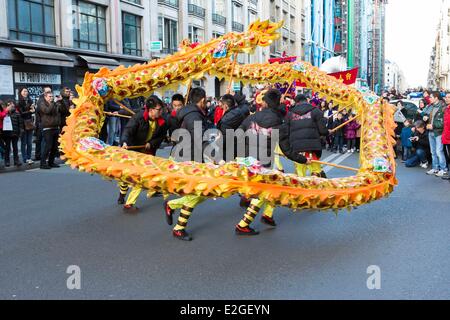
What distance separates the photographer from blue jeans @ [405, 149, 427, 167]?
40.5 feet

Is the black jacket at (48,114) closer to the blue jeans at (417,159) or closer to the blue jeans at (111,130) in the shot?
the blue jeans at (111,130)

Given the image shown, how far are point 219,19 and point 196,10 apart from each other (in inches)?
148

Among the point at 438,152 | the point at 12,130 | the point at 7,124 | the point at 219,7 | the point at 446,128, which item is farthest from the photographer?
the point at 219,7

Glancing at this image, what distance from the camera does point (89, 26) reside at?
23891 mm

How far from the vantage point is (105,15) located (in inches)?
987

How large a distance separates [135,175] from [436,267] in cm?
316

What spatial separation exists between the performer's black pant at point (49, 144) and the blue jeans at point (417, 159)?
8.55 meters

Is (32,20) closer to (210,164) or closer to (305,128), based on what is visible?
(305,128)

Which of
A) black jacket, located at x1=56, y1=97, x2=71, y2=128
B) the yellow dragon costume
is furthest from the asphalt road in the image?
black jacket, located at x1=56, y1=97, x2=71, y2=128

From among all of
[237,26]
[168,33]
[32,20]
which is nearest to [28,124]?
[32,20]

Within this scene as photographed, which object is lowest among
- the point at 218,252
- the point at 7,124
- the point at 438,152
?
the point at 218,252

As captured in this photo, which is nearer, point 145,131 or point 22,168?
point 145,131
